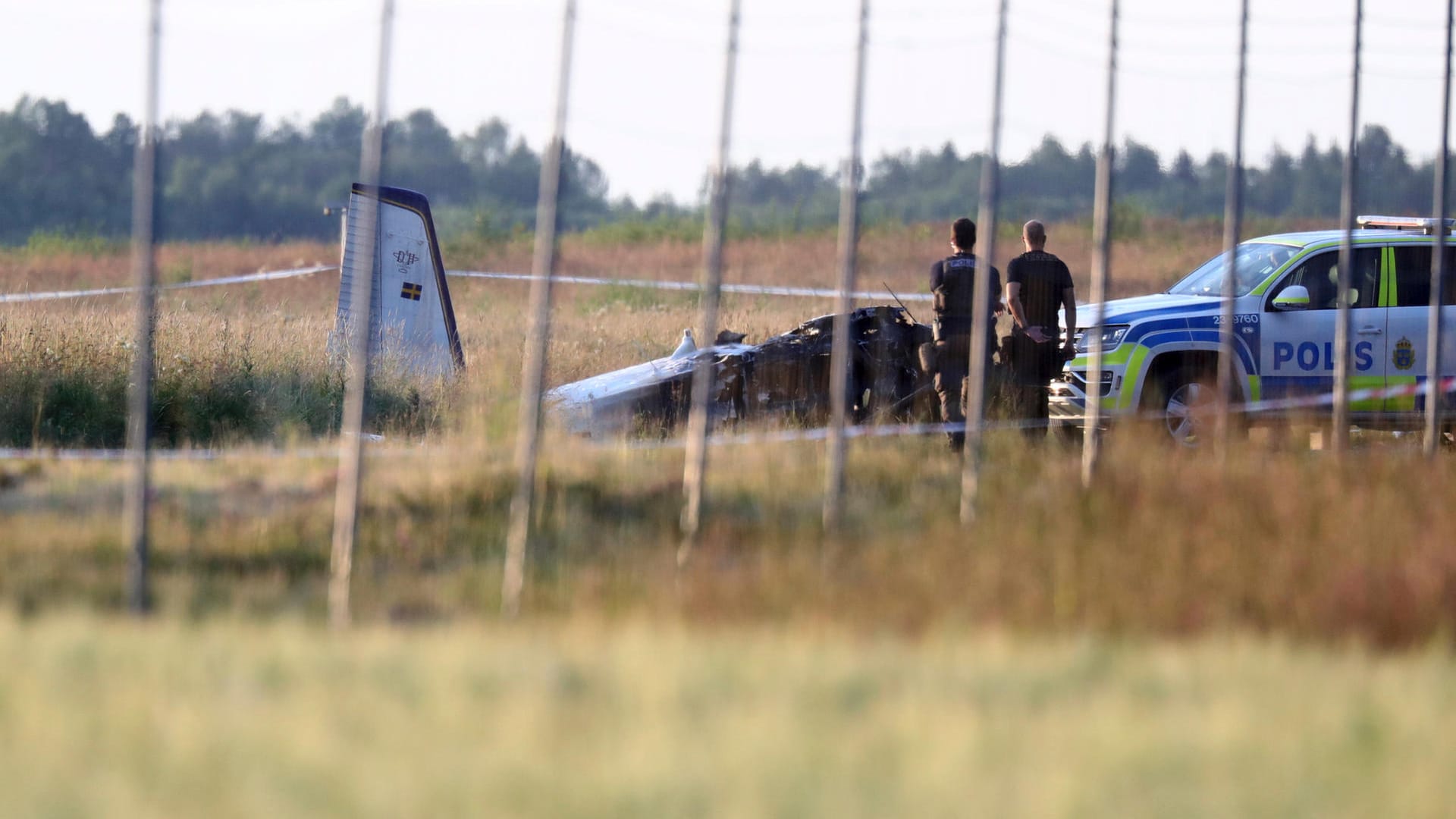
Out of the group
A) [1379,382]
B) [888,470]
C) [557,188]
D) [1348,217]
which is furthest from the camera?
[1379,382]

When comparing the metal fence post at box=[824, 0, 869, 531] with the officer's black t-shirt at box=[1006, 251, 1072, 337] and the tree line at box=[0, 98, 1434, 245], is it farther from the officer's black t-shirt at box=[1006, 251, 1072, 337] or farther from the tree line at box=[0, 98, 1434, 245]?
the tree line at box=[0, 98, 1434, 245]

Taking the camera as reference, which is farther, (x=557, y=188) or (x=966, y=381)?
(x=966, y=381)

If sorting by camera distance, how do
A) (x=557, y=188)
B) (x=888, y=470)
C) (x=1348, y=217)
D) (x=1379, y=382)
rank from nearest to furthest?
(x=557, y=188), (x=888, y=470), (x=1348, y=217), (x=1379, y=382)

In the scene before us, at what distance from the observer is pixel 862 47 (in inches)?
348

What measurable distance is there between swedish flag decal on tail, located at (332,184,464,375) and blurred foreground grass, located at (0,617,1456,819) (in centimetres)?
884

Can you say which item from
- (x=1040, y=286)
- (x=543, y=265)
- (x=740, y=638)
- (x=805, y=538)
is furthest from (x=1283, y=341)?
(x=740, y=638)

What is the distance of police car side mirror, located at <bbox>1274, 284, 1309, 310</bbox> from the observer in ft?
39.0

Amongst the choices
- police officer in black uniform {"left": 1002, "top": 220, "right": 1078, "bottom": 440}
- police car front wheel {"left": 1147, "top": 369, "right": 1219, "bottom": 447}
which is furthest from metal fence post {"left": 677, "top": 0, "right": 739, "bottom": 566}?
police car front wheel {"left": 1147, "top": 369, "right": 1219, "bottom": 447}

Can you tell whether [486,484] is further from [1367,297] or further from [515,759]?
[1367,297]

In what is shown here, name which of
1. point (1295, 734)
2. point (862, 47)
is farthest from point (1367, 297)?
point (1295, 734)

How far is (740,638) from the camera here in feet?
20.2

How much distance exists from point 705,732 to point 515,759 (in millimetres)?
619

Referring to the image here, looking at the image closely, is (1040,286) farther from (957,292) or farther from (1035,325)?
(957,292)

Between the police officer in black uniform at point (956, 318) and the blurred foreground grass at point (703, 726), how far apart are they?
18.4 ft
